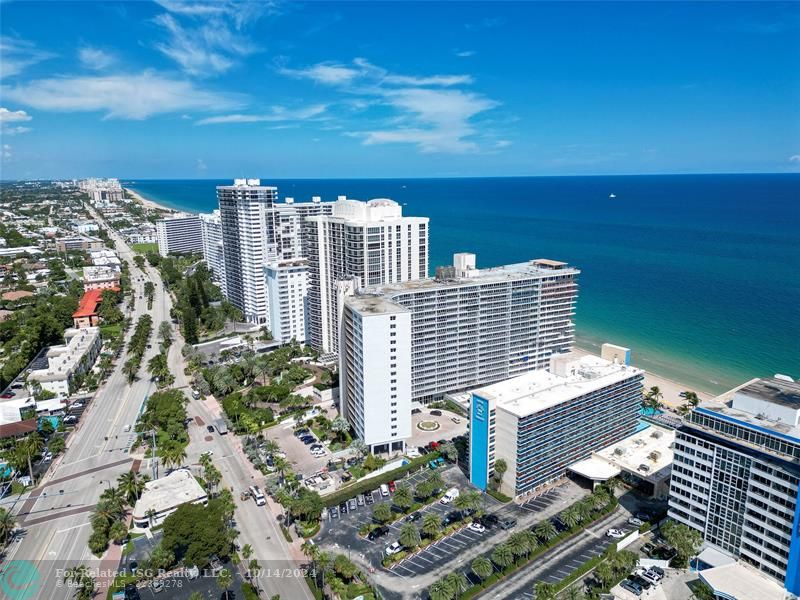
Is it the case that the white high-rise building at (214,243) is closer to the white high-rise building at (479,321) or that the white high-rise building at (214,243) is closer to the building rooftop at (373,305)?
the building rooftop at (373,305)

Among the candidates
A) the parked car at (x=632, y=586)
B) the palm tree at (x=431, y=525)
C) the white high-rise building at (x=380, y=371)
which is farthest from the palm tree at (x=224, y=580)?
the parked car at (x=632, y=586)

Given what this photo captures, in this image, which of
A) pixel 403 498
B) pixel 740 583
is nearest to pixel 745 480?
pixel 740 583

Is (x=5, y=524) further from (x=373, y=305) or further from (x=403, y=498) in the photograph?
(x=373, y=305)

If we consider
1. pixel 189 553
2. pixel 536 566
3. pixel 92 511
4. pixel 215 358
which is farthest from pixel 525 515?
pixel 215 358

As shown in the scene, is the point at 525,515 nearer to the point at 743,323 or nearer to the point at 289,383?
the point at 289,383

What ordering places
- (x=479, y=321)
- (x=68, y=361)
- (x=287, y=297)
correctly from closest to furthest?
(x=479, y=321) → (x=68, y=361) → (x=287, y=297)

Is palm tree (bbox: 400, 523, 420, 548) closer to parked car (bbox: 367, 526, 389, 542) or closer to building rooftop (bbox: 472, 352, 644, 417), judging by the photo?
parked car (bbox: 367, 526, 389, 542)

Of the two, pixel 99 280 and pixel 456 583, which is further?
pixel 99 280

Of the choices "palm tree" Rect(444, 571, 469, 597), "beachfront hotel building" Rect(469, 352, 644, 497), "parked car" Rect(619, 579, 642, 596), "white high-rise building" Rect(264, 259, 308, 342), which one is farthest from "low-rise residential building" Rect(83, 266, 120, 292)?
"parked car" Rect(619, 579, 642, 596)
